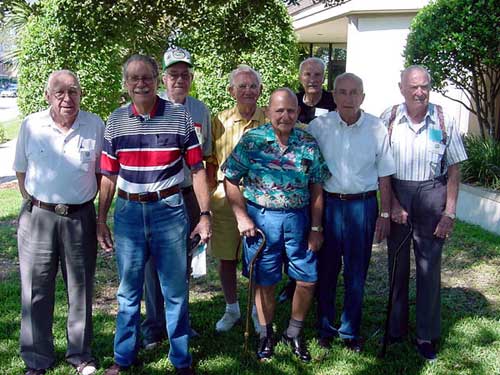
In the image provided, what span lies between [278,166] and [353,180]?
0.53 m

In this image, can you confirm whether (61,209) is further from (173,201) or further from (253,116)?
(253,116)

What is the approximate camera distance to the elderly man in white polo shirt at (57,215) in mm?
3498

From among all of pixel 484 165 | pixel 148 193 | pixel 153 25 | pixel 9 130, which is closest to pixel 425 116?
pixel 148 193

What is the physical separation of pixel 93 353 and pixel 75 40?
2578 millimetres

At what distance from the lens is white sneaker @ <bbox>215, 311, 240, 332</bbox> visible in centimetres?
450

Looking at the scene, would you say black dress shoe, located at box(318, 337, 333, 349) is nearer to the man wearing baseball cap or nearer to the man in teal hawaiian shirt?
the man in teal hawaiian shirt

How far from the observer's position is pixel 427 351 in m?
4.06

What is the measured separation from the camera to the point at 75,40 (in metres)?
4.88

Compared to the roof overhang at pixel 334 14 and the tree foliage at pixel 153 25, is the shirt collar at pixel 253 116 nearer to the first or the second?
the tree foliage at pixel 153 25

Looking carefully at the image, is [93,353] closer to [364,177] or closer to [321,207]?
[321,207]

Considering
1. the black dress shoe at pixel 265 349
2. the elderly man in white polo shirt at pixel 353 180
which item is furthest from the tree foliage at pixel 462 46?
the black dress shoe at pixel 265 349

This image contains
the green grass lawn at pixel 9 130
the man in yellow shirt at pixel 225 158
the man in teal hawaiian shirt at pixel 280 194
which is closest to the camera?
the man in teal hawaiian shirt at pixel 280 194

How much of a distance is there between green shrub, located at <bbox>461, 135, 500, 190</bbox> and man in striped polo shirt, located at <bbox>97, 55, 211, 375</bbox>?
568 centimetres

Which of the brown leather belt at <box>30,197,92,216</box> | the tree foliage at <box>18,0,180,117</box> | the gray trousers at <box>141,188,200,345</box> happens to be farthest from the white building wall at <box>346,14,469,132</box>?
the brown leather belt at <box>30,197,92,216</box>
